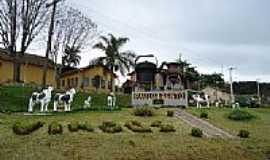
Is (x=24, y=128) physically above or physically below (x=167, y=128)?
above

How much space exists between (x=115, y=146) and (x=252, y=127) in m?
9.96

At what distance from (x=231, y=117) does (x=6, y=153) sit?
15.0 meters

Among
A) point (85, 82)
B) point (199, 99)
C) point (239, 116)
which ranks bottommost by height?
point (239, 116)

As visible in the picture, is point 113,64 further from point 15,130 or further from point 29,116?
point 15,130

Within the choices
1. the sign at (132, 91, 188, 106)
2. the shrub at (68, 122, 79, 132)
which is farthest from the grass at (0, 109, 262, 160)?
the sign at (132, 91, 188, 106)

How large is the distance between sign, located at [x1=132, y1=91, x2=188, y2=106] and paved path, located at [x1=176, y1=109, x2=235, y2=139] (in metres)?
3.19

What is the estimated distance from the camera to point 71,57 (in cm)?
5769

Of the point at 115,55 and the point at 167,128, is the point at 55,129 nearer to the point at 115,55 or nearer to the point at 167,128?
the point at 167,128

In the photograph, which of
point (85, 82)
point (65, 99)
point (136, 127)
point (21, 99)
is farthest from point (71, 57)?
point (136, 127)

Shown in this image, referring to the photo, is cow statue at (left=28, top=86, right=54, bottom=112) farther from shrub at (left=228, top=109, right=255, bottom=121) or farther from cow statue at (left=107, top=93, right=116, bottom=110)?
shrub at (left=228, top=109, right=255, bottom=121)

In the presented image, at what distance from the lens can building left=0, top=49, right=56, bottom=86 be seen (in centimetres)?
4800

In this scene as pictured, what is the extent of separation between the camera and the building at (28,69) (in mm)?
48000

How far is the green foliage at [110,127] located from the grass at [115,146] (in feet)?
0.74

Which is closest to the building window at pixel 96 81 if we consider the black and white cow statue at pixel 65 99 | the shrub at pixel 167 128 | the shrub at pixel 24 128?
the black and white cow statue at pixel 65 99
